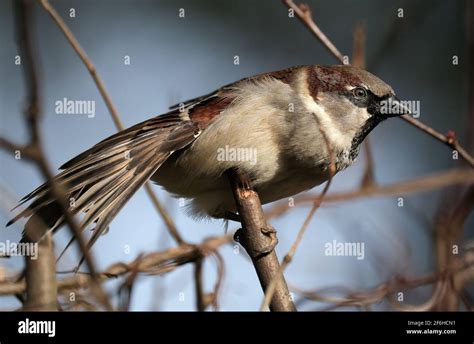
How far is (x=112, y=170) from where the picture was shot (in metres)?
2.91

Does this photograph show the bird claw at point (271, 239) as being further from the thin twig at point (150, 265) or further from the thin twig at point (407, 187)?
the thin twig at point (407, 187)

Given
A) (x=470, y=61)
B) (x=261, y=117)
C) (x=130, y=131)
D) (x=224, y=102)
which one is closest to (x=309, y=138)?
(x=261, y=117)

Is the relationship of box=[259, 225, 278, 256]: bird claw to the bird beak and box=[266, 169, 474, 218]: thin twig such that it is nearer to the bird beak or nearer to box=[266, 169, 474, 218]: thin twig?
box=[266, 169, 474, 218]: thin twig

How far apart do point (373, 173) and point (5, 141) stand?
1903 mm

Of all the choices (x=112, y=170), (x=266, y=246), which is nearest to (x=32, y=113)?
(x=266, y=246)

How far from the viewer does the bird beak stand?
9.75ft

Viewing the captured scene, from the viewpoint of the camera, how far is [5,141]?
137cm

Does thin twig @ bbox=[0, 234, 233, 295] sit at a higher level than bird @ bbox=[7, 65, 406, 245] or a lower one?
A: lower

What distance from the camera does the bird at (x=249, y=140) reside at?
9.62 ft

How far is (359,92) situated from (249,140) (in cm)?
57

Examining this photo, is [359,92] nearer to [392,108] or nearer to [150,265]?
[392,108]

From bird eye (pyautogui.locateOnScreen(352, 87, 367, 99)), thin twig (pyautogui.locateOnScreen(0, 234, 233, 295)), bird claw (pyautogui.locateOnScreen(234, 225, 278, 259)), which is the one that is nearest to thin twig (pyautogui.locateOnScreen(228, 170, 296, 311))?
bird claw (pyautogui.locateOnScreen(234, 225, 278, 259))

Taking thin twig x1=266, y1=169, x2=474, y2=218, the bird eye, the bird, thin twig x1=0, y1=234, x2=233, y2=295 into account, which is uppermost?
the bird eye

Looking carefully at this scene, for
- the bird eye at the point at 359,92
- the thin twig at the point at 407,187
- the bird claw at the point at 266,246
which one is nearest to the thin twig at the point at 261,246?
the bird claw at the point at 266,246
